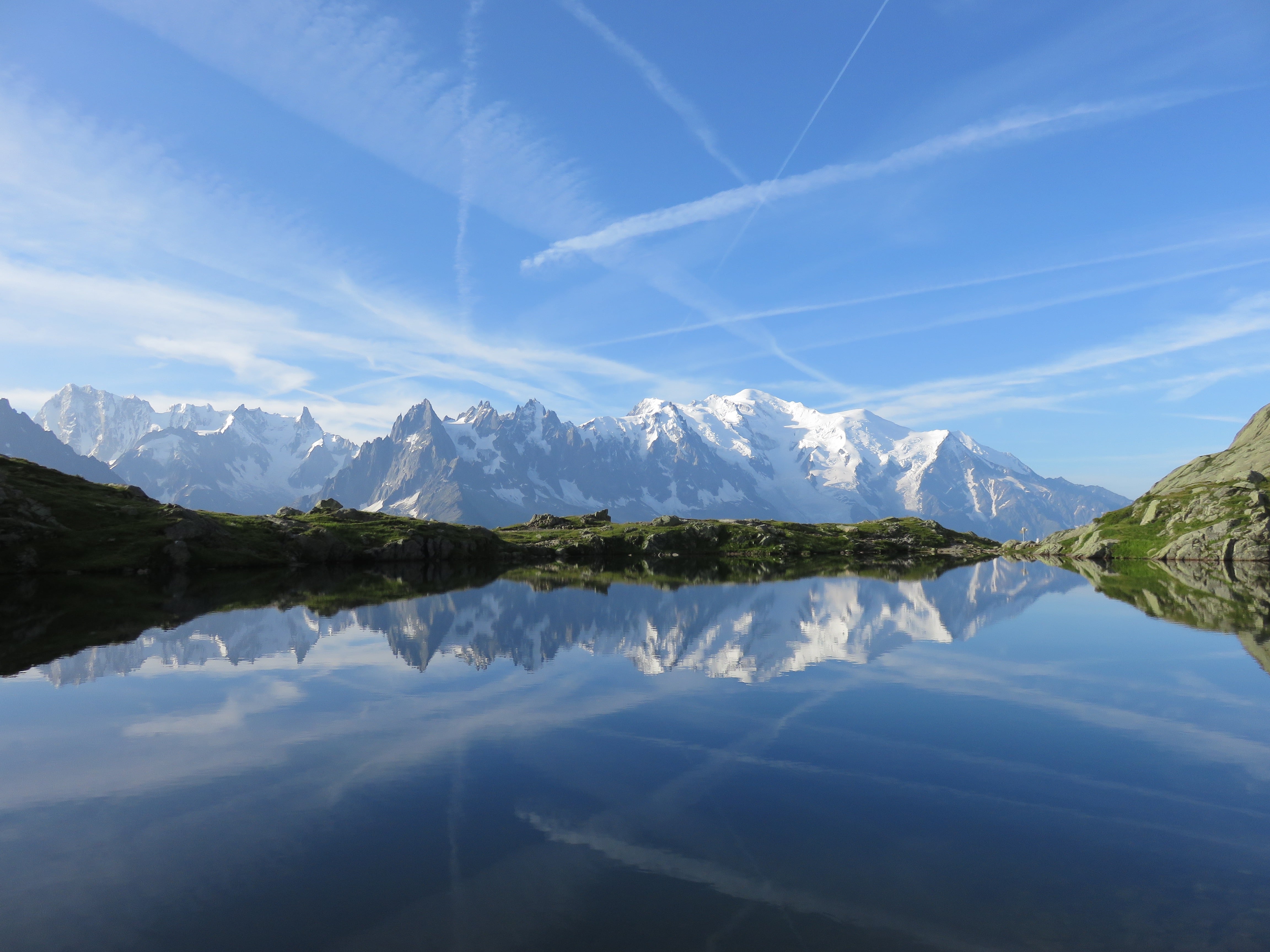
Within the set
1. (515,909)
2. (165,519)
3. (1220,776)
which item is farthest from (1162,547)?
(165,519)

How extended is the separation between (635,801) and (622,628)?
121 feet

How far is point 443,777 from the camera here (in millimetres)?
24250

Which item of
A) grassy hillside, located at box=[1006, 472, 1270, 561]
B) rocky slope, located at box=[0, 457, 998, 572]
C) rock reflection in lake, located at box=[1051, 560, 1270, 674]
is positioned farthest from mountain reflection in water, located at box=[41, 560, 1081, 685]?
grassy hillside, located at box=[1006, 472, 1270, 561]

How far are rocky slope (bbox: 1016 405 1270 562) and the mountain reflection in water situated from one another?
78698mm

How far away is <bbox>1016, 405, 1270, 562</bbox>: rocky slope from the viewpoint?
136625 mm

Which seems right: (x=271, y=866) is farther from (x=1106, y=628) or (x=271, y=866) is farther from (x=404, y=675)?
(x=1106, y=628)

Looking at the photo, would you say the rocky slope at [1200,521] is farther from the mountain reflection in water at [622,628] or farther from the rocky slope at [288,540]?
the mountain reflection in water at [622,628]

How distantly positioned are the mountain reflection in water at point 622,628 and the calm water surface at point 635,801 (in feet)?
2.90

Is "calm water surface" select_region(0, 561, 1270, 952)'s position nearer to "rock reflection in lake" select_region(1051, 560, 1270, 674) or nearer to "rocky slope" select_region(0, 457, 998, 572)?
"rock reflection in lake" select_region(1051, 560, 1270, 674)

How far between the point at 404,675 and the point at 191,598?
47.6 meters

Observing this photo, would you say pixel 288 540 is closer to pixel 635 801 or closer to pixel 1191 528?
pixel 635 801

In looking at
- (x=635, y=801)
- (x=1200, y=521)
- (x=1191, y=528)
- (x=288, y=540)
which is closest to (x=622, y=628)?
(x=635, y=801)

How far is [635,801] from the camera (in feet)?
72.9

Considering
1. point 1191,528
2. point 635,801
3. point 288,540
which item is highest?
point 1191,528
